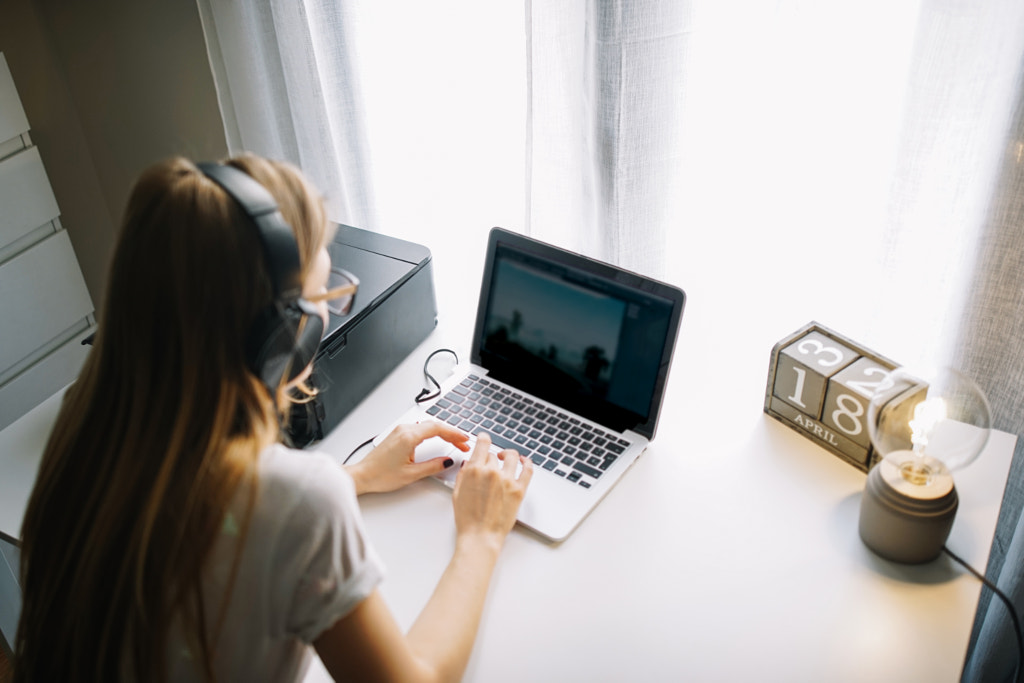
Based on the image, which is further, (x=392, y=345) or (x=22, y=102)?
(x=22, y=102)

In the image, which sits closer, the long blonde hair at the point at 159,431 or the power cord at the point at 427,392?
the long blonde hair at the point at 159,431

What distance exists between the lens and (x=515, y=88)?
1290mm

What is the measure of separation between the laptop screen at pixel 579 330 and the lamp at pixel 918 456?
0.85 feet

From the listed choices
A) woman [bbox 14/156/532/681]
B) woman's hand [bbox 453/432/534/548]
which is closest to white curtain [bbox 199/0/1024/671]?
woman's hand [bbox 453/432/534/548]

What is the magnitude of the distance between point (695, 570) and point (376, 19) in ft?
3.31

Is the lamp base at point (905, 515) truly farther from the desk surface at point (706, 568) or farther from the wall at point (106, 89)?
the wall at point (106, 89)

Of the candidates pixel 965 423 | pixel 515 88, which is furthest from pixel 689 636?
pixel 515 88

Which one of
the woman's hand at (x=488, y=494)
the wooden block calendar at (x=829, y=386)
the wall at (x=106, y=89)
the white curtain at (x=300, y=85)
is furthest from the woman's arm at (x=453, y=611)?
the wall at (x=106, y=89)

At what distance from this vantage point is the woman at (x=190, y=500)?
2.05ft

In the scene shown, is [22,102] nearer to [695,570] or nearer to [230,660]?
[230,660]

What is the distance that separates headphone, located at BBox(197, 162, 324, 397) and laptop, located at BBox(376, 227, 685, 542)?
385mm

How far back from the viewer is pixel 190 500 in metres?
0.63

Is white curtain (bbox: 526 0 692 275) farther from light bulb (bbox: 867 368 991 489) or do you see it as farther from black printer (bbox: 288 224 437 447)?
light bulb (bbox: 867 368 991 489)

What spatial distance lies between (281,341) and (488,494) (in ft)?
1.18
